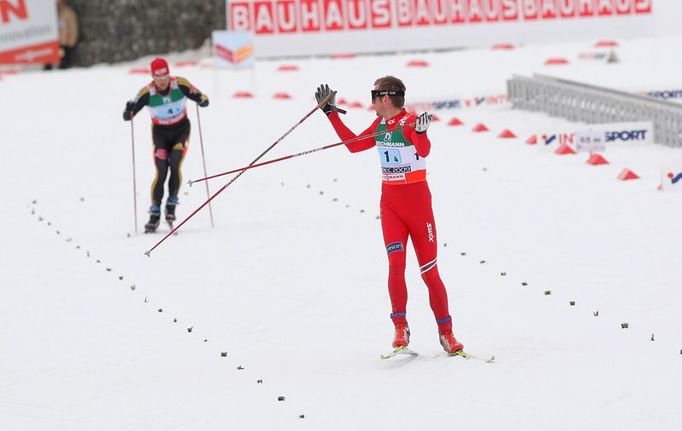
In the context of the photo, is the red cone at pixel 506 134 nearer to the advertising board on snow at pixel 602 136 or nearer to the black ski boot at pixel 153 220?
the advertising board on snow at pixel 602 136

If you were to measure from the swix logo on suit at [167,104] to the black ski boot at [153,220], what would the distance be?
806mm

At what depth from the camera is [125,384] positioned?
742 centimetres

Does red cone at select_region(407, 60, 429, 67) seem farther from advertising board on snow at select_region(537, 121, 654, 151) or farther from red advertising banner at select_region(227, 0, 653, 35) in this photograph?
advertising board on snow at select_region(537, 121, 654, 151)

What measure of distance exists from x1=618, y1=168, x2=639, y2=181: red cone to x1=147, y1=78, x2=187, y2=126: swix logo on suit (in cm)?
458

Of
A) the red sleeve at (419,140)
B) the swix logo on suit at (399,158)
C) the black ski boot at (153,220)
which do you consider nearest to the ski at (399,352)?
the swix logo on suit at (399,158)

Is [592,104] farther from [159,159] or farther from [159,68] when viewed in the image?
[159,68]

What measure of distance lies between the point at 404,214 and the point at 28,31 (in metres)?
22.5

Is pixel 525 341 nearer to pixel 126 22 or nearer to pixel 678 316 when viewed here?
pixel 678 316

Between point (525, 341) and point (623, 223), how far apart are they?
3919 mm

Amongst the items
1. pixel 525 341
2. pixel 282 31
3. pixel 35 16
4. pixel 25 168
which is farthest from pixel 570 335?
pixel 35 16

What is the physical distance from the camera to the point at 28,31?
2870cm

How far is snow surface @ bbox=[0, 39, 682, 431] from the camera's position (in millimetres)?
6828

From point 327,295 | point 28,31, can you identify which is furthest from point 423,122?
point 28,31

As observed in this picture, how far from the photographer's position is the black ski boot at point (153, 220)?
40.6 ft
